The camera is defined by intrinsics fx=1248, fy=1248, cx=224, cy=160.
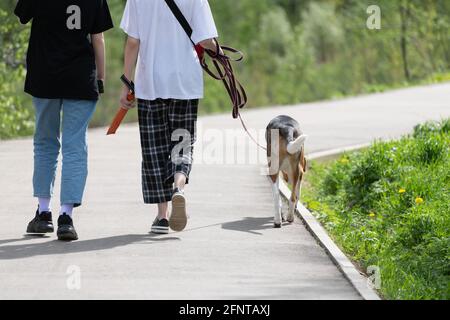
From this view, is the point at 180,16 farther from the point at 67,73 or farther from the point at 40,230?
the point at 40,230

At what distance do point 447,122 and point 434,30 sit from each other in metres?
22.5

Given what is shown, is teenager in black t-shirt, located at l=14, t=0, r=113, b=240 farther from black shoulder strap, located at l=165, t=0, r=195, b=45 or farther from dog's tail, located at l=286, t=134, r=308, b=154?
dog's tail, located at l=286, t=134, r=308, b=154

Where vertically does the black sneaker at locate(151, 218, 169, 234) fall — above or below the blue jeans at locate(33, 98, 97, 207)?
below

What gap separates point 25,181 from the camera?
1242 cm

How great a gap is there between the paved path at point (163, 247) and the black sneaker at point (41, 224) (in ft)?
0.38

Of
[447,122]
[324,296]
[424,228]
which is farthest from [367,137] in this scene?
[324,296]

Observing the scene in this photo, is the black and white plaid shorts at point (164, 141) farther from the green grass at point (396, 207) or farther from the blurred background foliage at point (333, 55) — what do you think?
the blurred background foliage at point (333, 55)

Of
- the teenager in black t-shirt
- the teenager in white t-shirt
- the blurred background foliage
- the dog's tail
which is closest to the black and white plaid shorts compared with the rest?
the teenager in white t-shirt

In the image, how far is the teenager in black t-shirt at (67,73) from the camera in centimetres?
891

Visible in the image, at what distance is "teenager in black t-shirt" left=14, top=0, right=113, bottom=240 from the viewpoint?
351 inches

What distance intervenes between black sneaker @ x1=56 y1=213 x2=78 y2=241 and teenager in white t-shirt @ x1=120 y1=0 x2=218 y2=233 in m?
0.69

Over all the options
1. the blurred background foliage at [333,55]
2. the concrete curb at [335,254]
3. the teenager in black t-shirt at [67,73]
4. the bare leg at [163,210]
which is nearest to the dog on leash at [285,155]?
the concrete curb at [335,254]
